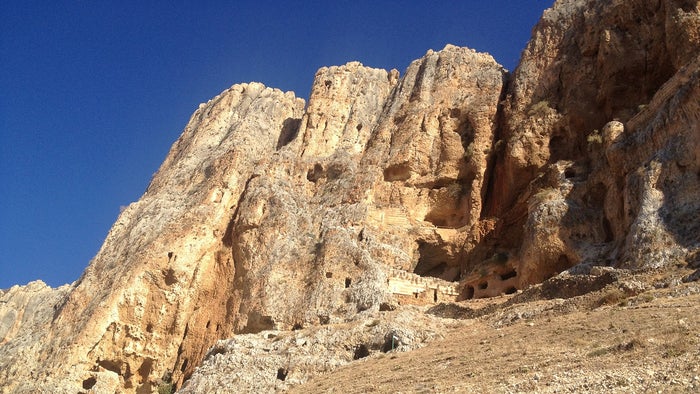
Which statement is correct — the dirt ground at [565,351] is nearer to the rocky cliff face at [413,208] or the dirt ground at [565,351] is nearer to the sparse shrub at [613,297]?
the sparse shrub at [613,297]

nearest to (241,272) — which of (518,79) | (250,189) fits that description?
(250,189)

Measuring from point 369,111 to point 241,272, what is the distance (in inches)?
822

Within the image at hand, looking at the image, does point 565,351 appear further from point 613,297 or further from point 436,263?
point 436,263

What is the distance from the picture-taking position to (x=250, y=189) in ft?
153

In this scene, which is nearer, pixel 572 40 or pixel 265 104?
pixel 572 40

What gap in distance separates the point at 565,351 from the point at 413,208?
94.0 ft

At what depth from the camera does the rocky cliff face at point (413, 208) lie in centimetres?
3198

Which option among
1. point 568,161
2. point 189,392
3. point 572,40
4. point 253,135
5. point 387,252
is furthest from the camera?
point 253,135

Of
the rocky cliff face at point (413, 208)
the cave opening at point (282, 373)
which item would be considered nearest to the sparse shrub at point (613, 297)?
the rocky cliff face at point (413, 208)

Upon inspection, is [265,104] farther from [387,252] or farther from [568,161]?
[568,161]

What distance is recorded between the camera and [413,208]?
46625mm

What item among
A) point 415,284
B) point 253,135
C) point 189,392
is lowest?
point 189,392

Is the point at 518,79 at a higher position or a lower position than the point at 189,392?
higher

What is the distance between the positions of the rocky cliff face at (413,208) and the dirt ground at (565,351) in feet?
14.3
